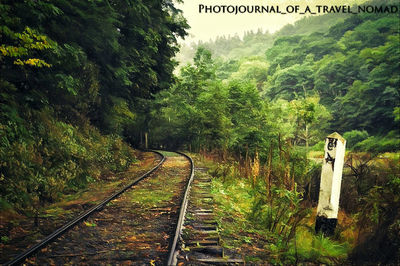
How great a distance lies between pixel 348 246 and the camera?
4199mm

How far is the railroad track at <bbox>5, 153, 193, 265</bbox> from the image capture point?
371 cm

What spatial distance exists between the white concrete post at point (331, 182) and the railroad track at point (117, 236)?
8.51 ft

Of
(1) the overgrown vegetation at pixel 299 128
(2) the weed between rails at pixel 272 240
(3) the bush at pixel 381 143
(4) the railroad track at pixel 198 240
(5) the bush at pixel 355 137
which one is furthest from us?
(5) the bush at pixel 355 137

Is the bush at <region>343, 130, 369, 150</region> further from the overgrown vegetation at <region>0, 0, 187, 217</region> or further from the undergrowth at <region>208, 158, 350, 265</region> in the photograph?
the undergrowth at <region>208, 158, 350, 265</region>

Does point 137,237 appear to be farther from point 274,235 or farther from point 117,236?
point 274,235

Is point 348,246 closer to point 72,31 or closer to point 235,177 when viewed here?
point 235,177

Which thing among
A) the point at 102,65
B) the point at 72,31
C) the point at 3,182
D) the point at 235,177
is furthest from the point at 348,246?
the point at 102,65

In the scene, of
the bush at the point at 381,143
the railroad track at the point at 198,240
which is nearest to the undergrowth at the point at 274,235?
the railroad track at the point at 198,240

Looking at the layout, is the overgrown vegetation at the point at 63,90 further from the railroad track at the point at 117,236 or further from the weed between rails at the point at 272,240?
the weed between rails at the point at 272,240

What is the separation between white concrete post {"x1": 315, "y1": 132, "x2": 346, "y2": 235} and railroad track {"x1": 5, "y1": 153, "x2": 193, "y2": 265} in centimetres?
259

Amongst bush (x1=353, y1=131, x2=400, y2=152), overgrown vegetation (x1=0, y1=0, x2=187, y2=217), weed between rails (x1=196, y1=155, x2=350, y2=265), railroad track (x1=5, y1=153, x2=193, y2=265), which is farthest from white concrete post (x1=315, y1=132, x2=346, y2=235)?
bush (x1=353, y1=131, x2=400, y2=152)

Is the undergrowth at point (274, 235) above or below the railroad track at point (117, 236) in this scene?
above

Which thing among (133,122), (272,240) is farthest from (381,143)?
(272,240)

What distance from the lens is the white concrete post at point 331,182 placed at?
4.39m
